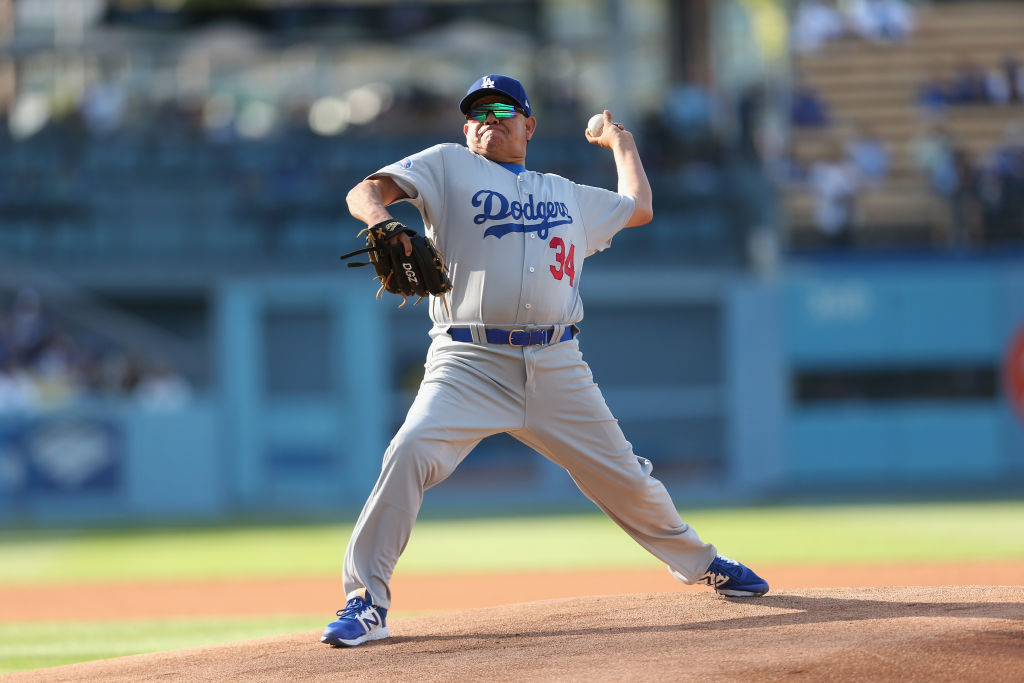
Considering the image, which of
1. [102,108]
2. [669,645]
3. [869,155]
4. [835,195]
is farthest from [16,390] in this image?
[669,645]

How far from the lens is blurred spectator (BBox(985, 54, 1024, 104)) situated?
1812 centimetres

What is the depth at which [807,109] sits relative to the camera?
18.2 metres

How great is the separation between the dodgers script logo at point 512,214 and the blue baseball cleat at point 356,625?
1311 mm

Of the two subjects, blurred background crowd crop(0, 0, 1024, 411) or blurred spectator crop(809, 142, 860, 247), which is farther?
blurred background crowd crop(0, 0, 1024, 411)

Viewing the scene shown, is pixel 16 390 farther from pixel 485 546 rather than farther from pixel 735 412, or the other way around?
pixel 735 412

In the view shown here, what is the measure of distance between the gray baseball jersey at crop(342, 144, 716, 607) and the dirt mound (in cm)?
36

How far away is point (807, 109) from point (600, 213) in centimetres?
1424

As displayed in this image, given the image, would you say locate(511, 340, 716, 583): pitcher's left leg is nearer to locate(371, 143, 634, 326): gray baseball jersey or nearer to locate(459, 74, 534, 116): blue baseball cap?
locate(371, 143, 634, 326): gray baseball jersey

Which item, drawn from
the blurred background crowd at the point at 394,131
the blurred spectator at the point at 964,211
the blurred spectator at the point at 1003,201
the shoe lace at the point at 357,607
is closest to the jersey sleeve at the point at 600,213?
the shoe lace at the point at 357,607

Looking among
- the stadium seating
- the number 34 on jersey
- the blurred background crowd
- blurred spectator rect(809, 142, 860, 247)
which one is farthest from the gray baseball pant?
the stadium seating

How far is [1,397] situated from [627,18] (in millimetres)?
13464

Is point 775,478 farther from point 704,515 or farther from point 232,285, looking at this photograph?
point 232,285

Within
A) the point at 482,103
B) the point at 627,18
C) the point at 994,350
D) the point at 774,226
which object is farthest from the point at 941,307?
the point at 482,103

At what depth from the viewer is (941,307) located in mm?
15633
